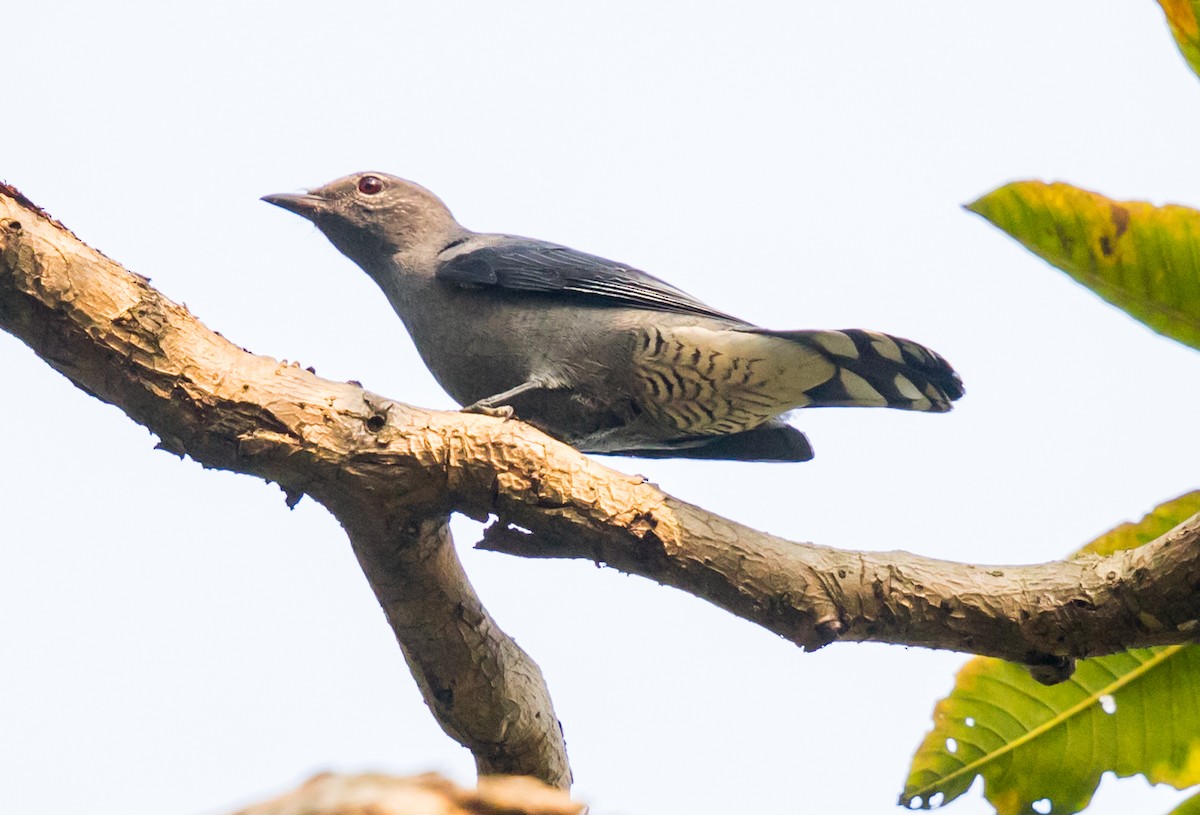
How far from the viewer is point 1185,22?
372 centimetres

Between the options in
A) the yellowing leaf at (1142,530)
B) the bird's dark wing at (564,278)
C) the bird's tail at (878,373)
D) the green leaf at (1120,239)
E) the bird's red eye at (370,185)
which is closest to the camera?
the green leaf at (1120,239)

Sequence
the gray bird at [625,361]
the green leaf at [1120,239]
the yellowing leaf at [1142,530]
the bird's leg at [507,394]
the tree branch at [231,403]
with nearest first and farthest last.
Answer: the tree branch at [231,403] → the green leaf at [1120,239] → the yellowing leaf at [1142,530] → the bird's leg at [507,394] → the gray bird at [625,361]

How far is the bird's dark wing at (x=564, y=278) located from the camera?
5.48m

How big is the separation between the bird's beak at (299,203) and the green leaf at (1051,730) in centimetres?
405

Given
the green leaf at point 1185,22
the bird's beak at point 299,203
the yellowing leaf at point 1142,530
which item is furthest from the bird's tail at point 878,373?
the bird's beak at point 299,203

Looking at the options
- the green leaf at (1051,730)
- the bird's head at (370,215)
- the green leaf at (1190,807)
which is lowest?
the green leaf at (1190,807)

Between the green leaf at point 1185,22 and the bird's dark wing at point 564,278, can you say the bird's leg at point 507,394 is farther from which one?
the green leaf at point 1185,22

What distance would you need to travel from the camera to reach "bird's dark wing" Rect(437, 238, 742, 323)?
5.48 meters

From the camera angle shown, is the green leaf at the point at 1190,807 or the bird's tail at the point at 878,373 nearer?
the green leaf at the point at 1190,807

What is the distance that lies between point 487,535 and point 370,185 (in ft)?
9.84

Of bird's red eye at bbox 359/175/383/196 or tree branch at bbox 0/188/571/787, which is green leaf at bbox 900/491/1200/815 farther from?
bird's red eye at bbox 359/175/383/196

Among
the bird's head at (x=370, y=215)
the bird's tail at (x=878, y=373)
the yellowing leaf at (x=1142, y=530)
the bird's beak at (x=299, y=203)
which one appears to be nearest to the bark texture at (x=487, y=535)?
the yellowing leaf at (x=1142, y=530)

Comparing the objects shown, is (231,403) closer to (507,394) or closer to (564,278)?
(507,394)

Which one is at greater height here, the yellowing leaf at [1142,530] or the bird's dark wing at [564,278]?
the bird's dark wing at [564,278]
